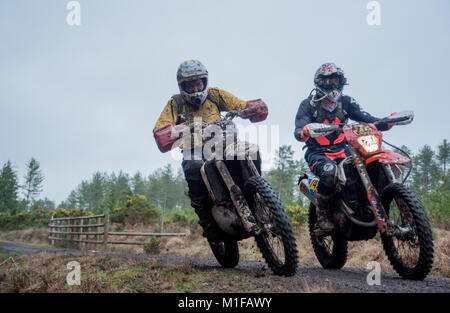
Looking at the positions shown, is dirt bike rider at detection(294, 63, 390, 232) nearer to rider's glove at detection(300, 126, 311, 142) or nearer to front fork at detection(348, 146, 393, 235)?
rider's glove at detection(300, 126, 311, 142)

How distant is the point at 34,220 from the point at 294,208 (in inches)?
1168

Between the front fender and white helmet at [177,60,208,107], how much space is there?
2.25 meters

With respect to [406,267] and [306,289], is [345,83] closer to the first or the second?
[406,267]

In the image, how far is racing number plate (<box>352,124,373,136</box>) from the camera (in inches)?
149

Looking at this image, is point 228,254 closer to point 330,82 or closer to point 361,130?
point 361,130

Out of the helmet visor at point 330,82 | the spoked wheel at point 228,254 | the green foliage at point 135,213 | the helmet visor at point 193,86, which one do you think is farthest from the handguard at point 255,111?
the green foliage at point 135,213

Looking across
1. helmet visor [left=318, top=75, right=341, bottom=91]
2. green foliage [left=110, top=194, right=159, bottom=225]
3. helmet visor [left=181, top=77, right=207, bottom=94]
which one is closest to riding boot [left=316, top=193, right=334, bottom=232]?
helmet visor [left=318, top=75, right=341, bottom=91]

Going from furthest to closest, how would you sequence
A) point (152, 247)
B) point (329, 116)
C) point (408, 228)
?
point (152, 247)
point (329, 116)
point (408, 228)

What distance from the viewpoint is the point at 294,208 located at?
37.2ft

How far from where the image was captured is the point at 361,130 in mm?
3818

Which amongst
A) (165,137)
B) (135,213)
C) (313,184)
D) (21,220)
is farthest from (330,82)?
(21,220)

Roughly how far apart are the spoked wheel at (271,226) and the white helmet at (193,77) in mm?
1446

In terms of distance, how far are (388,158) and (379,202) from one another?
50 centimetres

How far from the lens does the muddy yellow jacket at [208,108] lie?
4410 mm
